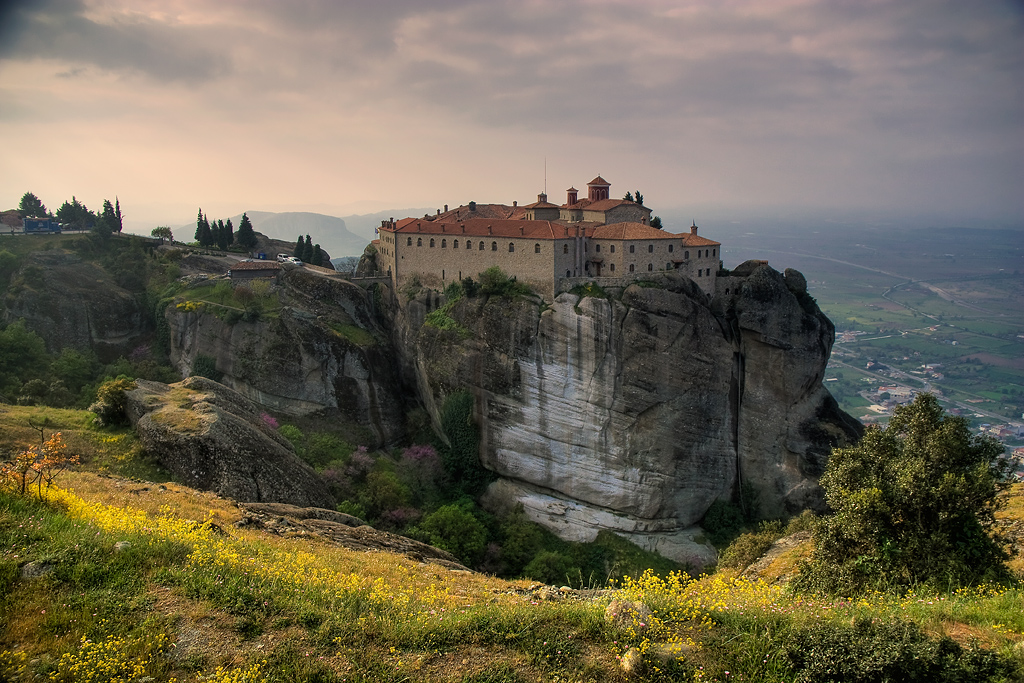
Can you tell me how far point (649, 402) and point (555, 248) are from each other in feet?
41.7

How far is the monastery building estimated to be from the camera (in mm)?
47344

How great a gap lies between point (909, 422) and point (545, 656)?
1405cm

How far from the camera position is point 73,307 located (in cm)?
5594

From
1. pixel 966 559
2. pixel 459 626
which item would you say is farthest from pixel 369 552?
pixel 966 559

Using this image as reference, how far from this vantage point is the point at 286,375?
51.2m

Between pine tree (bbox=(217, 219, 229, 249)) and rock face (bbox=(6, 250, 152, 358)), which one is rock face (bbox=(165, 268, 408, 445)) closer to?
rock face (bbox=(6, 250, 152, 358))

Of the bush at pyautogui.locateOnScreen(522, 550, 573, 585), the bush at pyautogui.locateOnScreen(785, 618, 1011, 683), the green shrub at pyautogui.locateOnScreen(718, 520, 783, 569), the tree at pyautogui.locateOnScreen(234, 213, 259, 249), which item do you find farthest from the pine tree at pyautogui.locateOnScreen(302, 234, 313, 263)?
the bush at pyautogui.locateOnScreen(785, 618, 1011, 683)

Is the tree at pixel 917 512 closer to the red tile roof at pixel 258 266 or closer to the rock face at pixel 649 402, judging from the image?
the rock face at pixel 649 402

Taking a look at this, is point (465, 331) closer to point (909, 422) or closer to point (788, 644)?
point (909, 422)

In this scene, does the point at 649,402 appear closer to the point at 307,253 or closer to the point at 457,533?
the point at 457,533

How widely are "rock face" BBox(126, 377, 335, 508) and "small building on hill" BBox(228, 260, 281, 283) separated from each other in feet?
93.6

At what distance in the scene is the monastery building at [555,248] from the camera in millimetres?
47344

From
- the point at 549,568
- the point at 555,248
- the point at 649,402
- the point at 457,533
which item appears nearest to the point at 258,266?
the point at 555,248

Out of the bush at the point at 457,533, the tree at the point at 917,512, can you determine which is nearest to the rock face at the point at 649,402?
the bush at the point at 457,533
